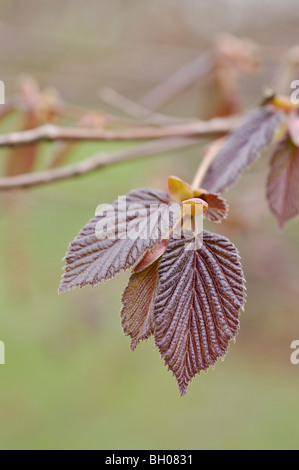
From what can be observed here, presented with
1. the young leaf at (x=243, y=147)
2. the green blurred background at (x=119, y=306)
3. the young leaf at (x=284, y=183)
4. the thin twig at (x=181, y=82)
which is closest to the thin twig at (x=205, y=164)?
the young leaf at (x=243, y=147)

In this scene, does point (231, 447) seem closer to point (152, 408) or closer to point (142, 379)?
point (152, 408)

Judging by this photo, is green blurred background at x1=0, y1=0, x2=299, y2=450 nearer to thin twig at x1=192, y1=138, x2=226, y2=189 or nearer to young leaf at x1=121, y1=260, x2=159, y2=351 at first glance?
thin twig at x1=192, y1=138, x2=226, y2=189

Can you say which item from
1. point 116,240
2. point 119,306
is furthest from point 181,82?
point 119,306

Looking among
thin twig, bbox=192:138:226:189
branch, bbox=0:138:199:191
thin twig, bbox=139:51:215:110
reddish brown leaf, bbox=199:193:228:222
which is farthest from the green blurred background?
reddish brown leaf, bbox=199:193:228:222

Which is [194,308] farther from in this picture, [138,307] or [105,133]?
[105,133]

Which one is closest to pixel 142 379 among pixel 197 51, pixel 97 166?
pixel 197 51

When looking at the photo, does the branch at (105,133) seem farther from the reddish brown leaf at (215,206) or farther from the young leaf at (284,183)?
the reddish brown leaf at (215,206)
